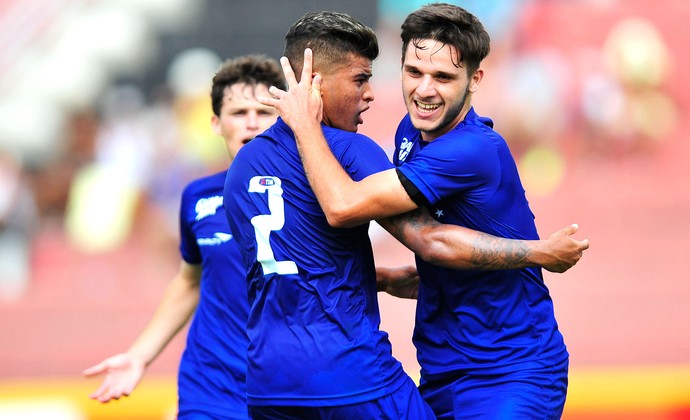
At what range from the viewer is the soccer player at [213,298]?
4988 mm

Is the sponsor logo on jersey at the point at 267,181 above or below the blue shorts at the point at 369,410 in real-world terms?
above

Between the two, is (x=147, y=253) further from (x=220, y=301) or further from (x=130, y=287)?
(x=220, y=301)

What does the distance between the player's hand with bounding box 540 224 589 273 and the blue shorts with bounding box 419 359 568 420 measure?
46 cm

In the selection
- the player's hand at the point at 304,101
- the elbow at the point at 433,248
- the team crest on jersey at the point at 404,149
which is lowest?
the elbow at the point at 433,248

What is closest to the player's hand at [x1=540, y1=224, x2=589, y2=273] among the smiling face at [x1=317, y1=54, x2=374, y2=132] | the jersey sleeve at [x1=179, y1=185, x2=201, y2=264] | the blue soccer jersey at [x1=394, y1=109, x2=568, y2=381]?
the blue soccer jersey at [x1=394, y1=109, x2=568, y2=381]

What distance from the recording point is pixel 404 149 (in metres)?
4.22

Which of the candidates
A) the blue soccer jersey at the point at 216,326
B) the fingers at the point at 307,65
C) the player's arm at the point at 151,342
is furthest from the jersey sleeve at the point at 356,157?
the player's arm at the point at 151,342

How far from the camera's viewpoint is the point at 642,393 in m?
7.70

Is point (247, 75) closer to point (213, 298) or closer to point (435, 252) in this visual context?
point (213, 298)

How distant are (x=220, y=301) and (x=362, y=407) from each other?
1.62m

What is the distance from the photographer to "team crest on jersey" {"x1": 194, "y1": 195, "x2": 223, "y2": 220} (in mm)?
5156

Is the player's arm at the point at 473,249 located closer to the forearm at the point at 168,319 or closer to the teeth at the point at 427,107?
the teeth at the point at 427,107

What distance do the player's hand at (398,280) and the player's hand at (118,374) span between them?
132 cm

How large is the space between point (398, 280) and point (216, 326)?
1021 mm
